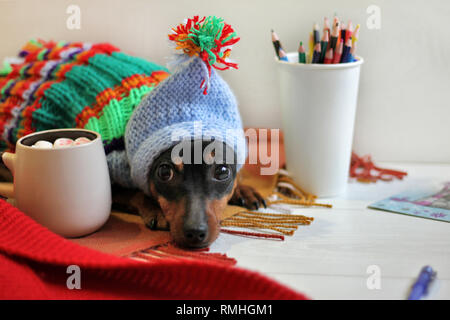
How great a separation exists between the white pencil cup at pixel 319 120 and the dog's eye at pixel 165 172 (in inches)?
15.1

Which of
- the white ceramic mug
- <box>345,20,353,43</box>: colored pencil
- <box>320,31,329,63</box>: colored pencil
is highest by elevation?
<box>345,20,353,43</box>: colored pencil

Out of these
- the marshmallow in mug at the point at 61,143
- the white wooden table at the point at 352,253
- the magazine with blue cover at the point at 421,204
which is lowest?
the white wooden table at the point at 352,253

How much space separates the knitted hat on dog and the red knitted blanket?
27 centimetres

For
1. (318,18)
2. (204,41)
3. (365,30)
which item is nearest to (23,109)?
(204,41)

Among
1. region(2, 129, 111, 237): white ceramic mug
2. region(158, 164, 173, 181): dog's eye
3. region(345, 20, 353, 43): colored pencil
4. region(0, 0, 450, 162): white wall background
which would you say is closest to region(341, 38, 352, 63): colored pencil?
region(345, 20, 353, 43): colored pencil

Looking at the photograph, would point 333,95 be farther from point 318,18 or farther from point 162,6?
point 162,6

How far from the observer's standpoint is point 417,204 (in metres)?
1.16

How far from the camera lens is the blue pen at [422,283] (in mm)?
769

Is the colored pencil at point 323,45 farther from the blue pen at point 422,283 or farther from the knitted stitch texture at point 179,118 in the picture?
the blue pen at point 422,283

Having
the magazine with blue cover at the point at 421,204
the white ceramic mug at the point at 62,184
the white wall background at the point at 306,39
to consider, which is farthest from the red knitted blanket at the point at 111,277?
the white wall background at the point at 306,39

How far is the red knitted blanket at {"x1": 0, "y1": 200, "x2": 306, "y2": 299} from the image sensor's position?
70cm

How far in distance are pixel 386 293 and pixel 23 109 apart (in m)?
0.96

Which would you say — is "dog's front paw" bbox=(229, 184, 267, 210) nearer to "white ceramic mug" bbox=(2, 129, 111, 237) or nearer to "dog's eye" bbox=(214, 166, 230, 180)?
"dog's eye" bbox=(214, 166, 230, 180)

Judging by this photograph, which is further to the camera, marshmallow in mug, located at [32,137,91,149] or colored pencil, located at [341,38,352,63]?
colored pencil, located at [341,38,352,63]
